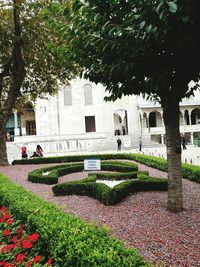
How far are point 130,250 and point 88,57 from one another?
14.1ft

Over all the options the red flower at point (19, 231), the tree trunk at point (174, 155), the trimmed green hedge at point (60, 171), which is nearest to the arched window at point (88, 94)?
the trimmed green hedge at point (60, 171)

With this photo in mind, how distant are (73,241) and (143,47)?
330cm

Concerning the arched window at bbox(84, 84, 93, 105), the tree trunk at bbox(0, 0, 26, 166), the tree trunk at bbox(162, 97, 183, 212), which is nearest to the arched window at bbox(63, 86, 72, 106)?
the arched window at bbox(84, 84, 93, 105)

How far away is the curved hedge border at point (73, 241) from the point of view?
3.49 meters

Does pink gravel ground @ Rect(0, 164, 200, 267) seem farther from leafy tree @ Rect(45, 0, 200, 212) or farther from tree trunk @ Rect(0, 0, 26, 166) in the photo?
tree trunk @ Rect(0, 0, 26, 166)

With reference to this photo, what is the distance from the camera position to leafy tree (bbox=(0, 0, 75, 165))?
16578mm

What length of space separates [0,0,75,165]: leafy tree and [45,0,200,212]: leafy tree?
9.40 m

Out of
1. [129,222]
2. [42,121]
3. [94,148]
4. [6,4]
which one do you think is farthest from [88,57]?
[42,121]

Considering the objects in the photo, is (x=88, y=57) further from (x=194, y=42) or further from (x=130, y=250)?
(x=130, y=250)

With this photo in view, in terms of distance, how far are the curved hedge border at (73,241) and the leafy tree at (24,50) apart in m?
11.3

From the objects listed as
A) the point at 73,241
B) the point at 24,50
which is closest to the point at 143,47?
the point at 73,241

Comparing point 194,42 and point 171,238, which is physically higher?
point 194,42

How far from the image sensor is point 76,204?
27.8 feet

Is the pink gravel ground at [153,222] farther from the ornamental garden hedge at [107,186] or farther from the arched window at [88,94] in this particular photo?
the arched window at [88,94]
